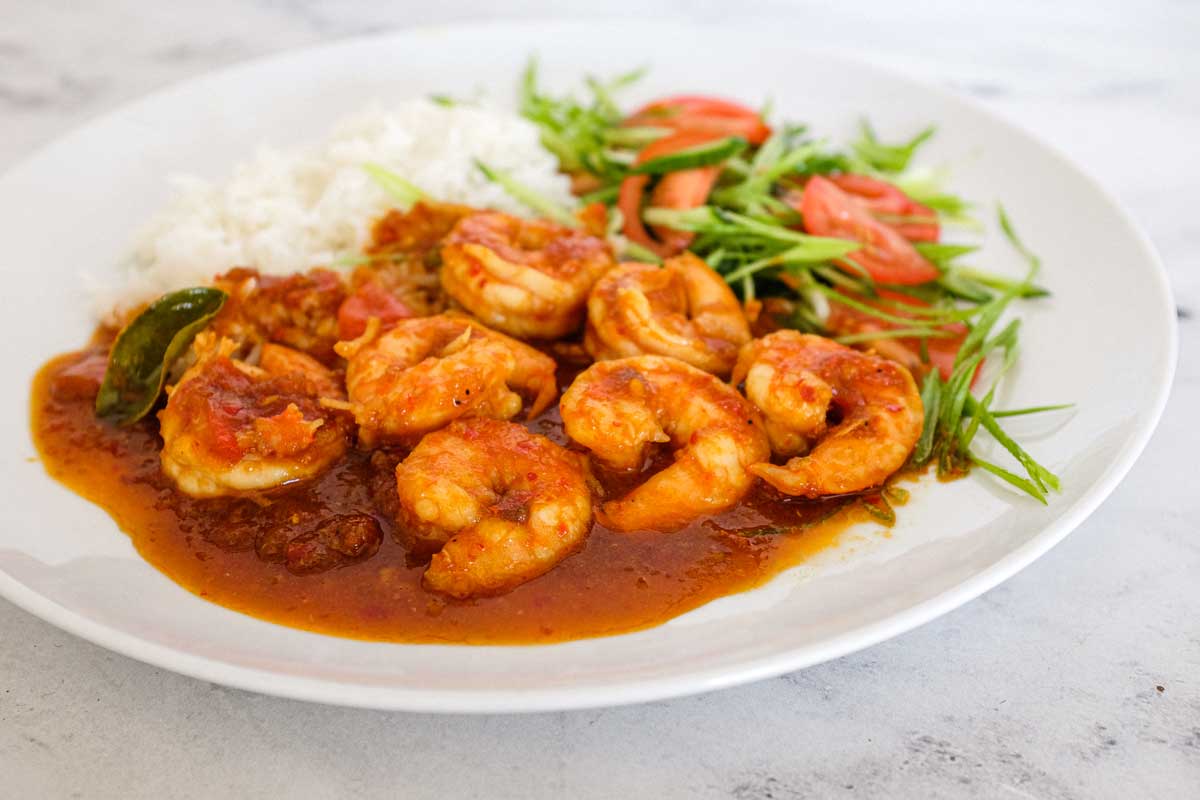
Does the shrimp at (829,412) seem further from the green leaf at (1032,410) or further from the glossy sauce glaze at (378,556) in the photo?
the green leaf at (1032,410)

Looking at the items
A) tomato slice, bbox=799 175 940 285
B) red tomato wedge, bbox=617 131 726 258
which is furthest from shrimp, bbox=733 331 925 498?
red tomato wedge, bbox=617 131 726 258

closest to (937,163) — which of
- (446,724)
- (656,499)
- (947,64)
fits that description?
(947,64)

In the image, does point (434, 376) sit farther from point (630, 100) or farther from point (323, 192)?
point (630, 100)

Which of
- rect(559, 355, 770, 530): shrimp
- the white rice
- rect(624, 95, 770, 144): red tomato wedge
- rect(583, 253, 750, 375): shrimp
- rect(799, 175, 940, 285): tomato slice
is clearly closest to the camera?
rect(559, 355, 770, 530): shrimp

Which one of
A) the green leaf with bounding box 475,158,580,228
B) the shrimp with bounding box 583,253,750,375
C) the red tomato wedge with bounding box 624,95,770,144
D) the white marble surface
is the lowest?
the white marble surface

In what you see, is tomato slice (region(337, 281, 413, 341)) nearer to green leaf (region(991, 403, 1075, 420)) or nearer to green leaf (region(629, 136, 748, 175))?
green leaf (region(629, 136, 748, 175))

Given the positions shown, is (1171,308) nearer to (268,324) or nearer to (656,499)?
(656,499)
